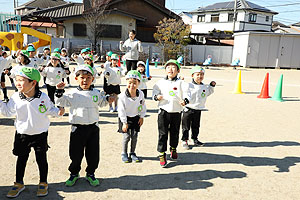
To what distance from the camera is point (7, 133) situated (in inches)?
210

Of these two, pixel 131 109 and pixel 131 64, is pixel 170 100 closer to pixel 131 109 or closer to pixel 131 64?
pixel 131 109

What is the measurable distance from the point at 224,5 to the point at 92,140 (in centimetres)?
4247

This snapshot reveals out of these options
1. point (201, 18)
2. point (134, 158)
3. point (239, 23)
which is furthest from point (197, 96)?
point (201, 18)

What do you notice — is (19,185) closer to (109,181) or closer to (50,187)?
(50,187)

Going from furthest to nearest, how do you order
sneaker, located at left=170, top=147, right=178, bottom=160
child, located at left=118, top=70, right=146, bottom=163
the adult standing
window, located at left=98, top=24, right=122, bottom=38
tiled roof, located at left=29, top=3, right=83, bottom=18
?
tiled roof, located at left=29, top=3, right=83, bottom=18
window, located at left=98, top=24, right=122, bottom=38
the adult standing
sneaker, located at left=170, top=147, right=178, bottom=160
child, located at left=118, top=70, right=146, bottom=163

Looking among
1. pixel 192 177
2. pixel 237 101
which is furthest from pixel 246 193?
pixel 237 101

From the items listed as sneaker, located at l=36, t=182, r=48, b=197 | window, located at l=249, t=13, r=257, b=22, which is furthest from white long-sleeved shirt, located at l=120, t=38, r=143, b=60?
window, located at l=249, t=13, r=257, b=22

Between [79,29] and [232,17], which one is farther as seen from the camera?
[232,17]

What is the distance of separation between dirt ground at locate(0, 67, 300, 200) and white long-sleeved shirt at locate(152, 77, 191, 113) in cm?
100

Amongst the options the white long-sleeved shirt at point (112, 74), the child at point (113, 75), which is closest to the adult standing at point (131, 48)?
the child at point (113, 75)

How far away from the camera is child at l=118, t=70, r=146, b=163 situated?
3971mm

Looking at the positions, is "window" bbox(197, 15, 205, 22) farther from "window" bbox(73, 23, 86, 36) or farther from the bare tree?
"window" bbox(73, 23, 86, 36)

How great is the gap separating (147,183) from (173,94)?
1486 millimetres

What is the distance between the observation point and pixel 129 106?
405 cm
